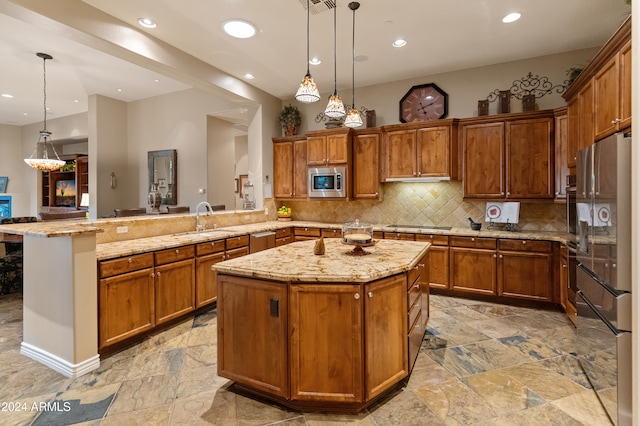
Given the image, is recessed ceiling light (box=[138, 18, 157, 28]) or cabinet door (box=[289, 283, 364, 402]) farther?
recessed ceiling light (box=[138, 18, 157, 28])

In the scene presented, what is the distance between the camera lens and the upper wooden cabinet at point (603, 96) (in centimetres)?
214

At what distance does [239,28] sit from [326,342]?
3.27 metres

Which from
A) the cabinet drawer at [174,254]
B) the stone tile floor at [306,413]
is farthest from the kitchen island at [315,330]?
the cabinet drawer at [174,254]

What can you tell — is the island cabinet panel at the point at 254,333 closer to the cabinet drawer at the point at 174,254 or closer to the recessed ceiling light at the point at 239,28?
the cabinet drawer at the point at 174,254

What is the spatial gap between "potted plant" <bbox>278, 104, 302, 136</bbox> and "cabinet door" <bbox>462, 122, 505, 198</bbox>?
2.77m

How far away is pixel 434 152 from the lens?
176 inches

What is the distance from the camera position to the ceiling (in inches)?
119

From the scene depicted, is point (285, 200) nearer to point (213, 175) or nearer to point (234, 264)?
point (213, 175)

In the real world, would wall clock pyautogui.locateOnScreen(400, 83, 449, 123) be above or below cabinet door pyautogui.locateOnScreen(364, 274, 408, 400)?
above

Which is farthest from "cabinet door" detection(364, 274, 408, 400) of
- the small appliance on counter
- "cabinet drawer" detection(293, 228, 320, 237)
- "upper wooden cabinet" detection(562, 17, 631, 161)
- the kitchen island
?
"cabinet drawer" detection(293, 228, 320, 237)

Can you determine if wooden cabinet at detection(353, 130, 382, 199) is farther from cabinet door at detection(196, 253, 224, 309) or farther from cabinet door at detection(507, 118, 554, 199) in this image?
cabinet door at detection(196, 253, 224, 309)

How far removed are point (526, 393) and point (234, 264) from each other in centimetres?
224

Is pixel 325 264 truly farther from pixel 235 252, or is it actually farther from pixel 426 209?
pixel 426 209

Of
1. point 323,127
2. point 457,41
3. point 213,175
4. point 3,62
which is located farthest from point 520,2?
point 3,62
